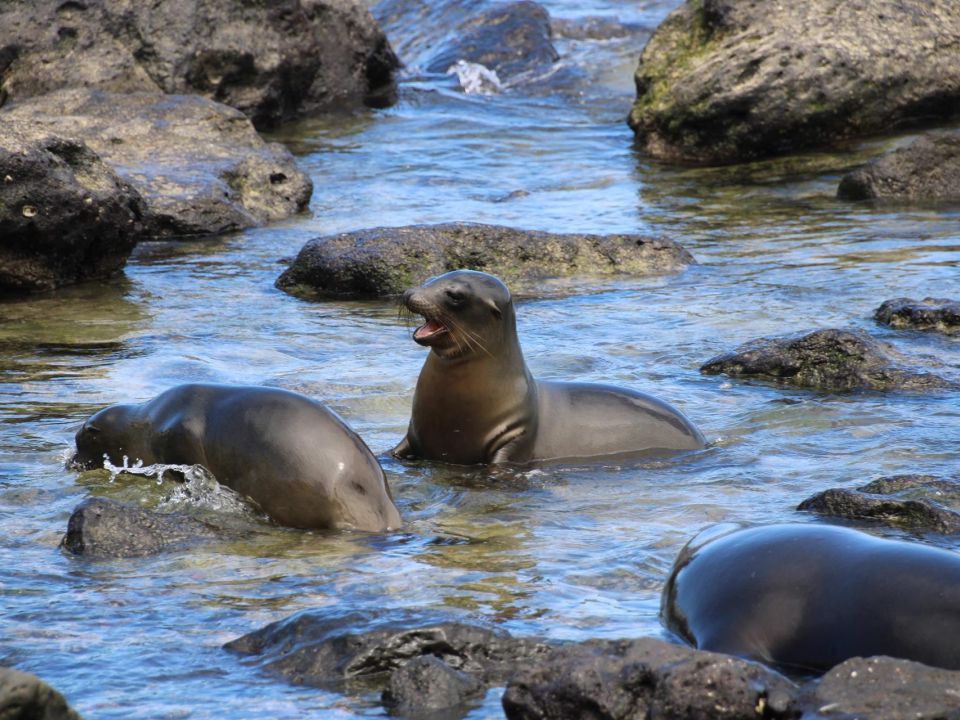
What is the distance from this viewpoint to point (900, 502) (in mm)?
5543

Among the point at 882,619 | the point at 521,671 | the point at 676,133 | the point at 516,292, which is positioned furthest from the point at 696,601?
the point at 676,133

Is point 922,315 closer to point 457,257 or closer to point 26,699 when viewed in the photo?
point 457,257

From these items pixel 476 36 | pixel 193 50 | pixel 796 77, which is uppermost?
pixel 193 50

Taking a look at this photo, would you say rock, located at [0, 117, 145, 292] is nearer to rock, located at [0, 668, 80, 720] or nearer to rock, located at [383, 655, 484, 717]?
rock, located at [383, 655, 484, 717]

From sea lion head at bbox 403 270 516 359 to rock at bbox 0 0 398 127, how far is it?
9.89 metres

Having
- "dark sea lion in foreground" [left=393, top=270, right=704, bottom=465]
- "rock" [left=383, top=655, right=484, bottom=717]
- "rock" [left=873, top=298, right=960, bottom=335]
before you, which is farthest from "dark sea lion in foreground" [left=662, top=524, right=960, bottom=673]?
"rock" [left=873, top=298, right=960, bottom=335]

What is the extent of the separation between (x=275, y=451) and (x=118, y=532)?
29.2 inches

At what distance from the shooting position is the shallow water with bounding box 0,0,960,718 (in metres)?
4.62

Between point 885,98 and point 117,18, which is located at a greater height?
point 117,18

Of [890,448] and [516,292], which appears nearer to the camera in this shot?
[890,448]

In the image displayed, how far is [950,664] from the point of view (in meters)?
3.84

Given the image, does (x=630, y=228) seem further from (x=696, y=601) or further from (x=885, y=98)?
(x=696, y=601)

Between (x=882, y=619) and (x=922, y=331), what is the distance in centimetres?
554

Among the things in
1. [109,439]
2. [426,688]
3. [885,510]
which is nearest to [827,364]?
[885,510]
